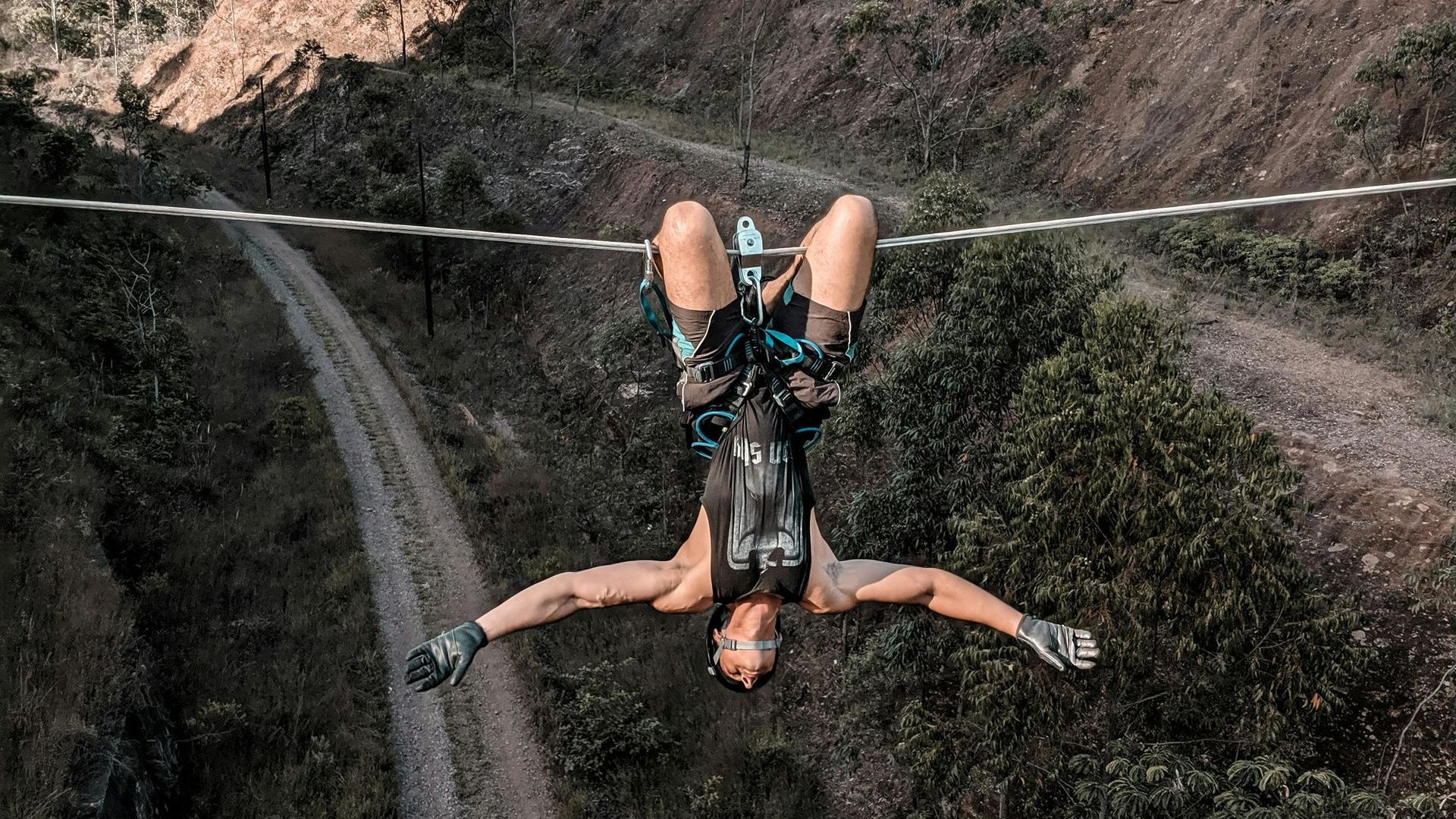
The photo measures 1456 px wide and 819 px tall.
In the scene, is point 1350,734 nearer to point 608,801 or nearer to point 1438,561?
point 1438,561

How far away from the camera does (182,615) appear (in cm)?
1708

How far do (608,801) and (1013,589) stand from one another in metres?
8.92

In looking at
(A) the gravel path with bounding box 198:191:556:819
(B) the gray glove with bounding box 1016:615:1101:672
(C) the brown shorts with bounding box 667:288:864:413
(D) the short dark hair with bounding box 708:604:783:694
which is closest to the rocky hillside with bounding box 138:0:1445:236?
(A) the gravel path with bounding box 198:191:556:819

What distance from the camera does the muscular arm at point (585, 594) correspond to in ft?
15.9

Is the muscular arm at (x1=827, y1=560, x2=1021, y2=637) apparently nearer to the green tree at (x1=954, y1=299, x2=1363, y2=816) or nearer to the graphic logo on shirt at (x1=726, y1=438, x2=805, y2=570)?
the graphic logo on shirt at (x1=726, y1=438, x2=805, y2=570)

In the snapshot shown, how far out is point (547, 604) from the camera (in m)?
4.88

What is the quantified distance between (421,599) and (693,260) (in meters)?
16.6

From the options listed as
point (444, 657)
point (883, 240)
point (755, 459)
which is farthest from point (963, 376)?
point (444, 657)

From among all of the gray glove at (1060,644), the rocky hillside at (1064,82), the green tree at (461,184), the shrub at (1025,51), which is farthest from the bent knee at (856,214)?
the green tree at (461,184)

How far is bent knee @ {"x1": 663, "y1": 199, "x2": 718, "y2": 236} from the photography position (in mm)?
4633

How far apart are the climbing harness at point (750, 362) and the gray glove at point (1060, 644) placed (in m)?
1.60

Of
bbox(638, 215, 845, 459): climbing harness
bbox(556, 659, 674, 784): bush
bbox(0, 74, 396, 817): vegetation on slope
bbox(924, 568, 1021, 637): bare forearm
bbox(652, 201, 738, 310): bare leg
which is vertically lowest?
bbox(556, 659, 674, 784): bush

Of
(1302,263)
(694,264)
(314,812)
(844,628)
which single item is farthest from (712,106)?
(694,264)

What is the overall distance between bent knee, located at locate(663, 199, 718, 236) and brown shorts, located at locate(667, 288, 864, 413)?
16.8 inches
